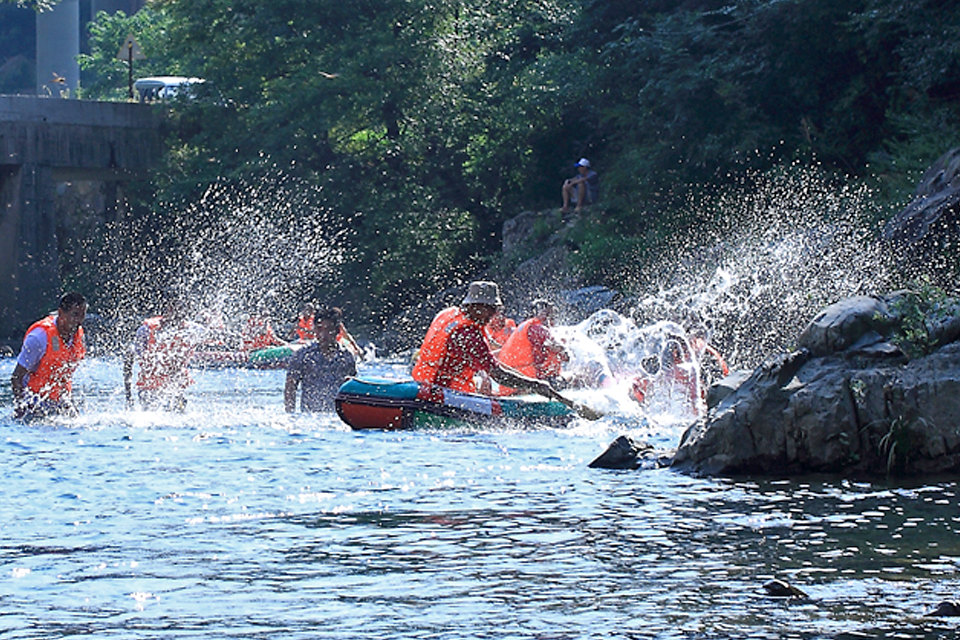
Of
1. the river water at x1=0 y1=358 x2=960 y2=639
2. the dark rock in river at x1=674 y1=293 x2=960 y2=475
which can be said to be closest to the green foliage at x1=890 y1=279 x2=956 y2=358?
the dark rock in river at x1=674 y1=293 x2=960 y2=475

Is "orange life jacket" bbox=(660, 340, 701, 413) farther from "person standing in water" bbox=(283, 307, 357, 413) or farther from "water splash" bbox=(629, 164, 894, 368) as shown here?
"water splash" bbox=(629, 164, 894, 368)

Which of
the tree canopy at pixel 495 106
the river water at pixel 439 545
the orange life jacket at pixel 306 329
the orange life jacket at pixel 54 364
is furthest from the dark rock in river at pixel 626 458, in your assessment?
the orange life jacket at pixel 306 329

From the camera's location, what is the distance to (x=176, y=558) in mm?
8609

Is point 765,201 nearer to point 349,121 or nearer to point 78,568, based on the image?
point 349,121

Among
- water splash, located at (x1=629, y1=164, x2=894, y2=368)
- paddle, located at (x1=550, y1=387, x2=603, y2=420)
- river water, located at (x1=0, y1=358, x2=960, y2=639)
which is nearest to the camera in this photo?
river water, located at (x1=0, y1=358, x2=960, y2=639)

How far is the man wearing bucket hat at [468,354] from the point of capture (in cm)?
1382

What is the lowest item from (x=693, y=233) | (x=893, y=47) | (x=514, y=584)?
(x=514, y=584)

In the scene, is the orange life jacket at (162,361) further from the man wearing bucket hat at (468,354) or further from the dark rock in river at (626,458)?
the dark rock in river at (626,458)

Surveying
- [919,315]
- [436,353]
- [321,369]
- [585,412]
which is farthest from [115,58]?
[919,315]

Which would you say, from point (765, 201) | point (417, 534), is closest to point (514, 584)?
point (417, 534)

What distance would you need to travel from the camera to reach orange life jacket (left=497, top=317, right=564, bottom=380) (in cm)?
1705

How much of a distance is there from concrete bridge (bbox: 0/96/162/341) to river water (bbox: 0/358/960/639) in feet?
78.4

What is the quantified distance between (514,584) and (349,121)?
95.9 feet

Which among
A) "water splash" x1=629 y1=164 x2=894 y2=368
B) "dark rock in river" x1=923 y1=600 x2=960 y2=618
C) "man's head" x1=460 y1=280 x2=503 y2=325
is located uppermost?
"water splash" x1=629 y1=164 x2=894 y2=368
